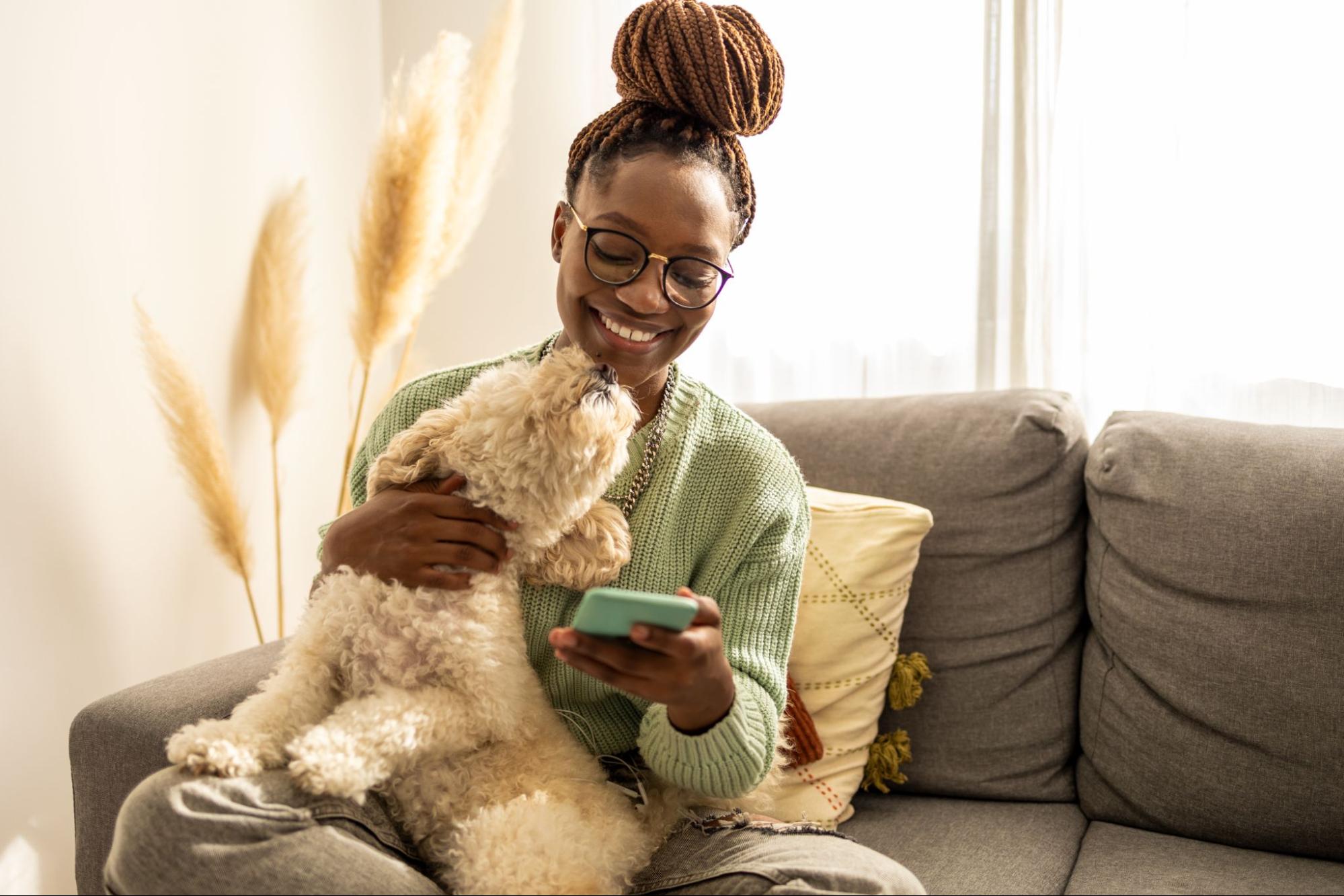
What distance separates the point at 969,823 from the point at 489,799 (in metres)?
0.90

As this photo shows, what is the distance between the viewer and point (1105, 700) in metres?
1.80

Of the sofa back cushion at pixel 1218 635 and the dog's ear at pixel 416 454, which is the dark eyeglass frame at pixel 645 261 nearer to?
the dog's ear at pixel 416 454

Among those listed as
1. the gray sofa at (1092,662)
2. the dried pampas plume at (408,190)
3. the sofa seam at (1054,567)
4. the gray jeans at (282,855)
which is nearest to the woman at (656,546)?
the gray jeans at (282,855)

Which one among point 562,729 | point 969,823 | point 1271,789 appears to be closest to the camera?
point 562,729

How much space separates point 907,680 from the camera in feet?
6.00

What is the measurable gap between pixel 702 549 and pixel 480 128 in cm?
139

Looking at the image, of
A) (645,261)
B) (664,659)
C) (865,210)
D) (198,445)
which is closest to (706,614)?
(664,659)

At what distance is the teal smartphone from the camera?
100cm

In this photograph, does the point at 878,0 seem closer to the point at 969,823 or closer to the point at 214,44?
the point at 214,44

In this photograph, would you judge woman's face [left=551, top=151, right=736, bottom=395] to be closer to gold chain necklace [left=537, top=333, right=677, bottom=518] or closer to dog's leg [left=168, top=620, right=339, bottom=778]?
gold chain necklace [left=537, top=333, right=677, bottom=518]

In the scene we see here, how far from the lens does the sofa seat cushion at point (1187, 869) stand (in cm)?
147

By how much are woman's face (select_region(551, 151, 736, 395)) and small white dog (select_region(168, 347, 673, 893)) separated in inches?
6.4

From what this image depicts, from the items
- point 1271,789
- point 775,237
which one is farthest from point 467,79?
point 1271,789

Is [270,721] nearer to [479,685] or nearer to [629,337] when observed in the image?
[479,685]
